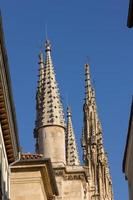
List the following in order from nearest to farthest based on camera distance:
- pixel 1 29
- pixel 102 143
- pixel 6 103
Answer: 1. pixel 1 29
2. pixel 6 103
3. pixel 102 143

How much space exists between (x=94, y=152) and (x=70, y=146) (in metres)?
9.68

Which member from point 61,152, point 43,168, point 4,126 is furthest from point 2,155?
point 61,152

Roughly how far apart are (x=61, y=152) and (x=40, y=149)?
1236mm

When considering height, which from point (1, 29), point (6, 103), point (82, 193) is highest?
point (1, 29)

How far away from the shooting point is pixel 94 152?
65.0 meters

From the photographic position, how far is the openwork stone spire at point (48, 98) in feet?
141

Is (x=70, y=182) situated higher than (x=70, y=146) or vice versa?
(x=70, y=146)

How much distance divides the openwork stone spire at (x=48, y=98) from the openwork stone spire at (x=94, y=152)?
1421 cm

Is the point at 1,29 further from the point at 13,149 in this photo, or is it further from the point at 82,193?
the point at 82,193

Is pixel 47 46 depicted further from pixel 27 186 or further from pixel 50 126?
pixel 27 186

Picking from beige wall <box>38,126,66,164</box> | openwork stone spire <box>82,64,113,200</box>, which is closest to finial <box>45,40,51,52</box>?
→ beige wall <box>38,126,66,164</box>

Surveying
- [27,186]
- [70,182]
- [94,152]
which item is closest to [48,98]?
[70,182]

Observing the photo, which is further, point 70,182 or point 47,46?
point 47,46

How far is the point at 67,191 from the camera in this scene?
43094 millimetres
